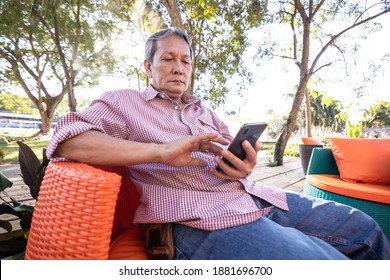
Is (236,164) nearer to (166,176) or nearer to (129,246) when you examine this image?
(166,176)

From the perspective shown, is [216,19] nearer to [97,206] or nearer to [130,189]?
[130,189]

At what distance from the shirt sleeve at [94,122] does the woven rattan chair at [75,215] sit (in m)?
0.14

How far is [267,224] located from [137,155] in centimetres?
60

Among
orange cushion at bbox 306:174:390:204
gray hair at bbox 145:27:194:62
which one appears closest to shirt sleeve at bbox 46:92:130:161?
gray hair at bbox 145:27:194:62

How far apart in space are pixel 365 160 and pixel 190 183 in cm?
206

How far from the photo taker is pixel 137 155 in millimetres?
882

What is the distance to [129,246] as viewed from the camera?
0.98m

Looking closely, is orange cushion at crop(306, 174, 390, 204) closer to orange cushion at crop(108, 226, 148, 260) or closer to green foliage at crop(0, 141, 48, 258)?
orange cushion at crop(108, 226, 148, 260)

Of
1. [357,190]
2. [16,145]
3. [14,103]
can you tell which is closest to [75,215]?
[357,190]

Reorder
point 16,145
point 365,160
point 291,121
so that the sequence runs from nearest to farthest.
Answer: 1. point 365,160
2. point 291,121
3. point 16,145

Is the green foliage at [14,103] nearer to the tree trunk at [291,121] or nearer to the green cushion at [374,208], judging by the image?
the tree trunk at [291,121]

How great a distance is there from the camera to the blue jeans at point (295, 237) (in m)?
0.77

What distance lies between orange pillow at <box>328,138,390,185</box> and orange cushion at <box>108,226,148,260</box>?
2176 millimetres

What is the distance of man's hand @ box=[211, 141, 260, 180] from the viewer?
1.02 metres
